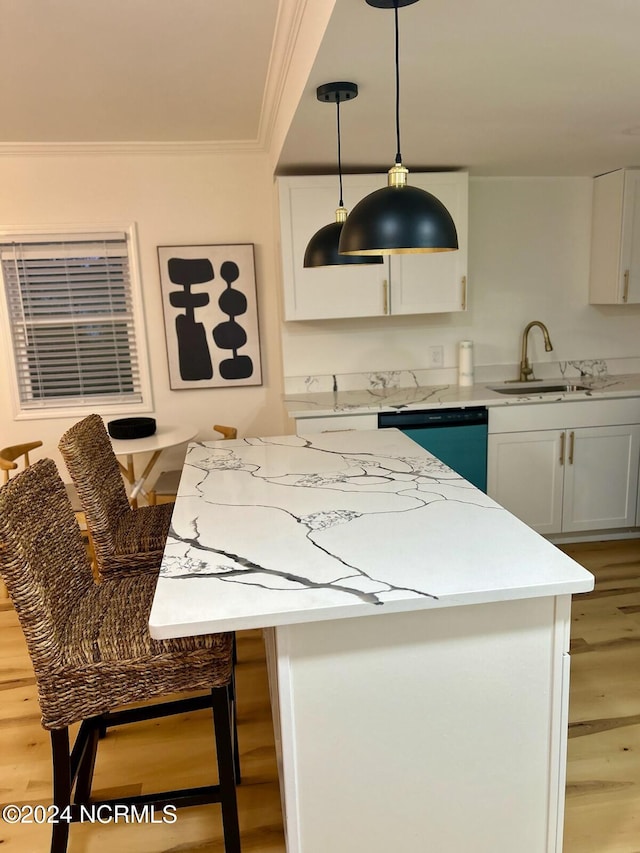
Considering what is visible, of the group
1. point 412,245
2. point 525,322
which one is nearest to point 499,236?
point 525,322

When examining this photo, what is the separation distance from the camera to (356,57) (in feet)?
6.24

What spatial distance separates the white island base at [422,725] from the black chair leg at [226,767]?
22 cm

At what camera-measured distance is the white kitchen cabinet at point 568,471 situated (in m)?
3.54

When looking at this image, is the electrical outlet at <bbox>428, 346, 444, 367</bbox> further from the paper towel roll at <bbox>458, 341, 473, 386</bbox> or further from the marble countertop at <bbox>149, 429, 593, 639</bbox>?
the marble countertop at <bbox>149, 429, 593, 639</bbox>

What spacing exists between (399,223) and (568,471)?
258 centimetres

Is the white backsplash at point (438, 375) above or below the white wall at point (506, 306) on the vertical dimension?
below

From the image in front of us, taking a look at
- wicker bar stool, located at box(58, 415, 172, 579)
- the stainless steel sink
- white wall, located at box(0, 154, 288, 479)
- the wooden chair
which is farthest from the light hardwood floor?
white wall, located at box(0, 154, 288, 479)

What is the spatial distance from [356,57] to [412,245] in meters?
0.82

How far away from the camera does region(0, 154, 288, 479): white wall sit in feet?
12.5

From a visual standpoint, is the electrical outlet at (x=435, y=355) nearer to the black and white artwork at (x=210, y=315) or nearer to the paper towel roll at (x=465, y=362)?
the paper towel roll at (x=465, y=362)

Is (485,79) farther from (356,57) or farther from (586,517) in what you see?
(586,517)

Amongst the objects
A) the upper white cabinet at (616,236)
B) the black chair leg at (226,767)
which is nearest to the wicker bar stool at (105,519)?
the black chair leg at (226,767)

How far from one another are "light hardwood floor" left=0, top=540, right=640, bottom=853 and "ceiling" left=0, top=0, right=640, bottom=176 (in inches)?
85.7

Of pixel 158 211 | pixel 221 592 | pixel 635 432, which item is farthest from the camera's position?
pixel 158 211
